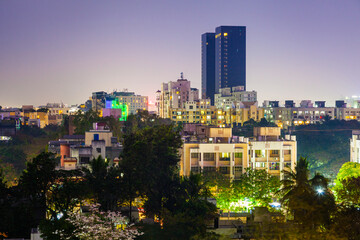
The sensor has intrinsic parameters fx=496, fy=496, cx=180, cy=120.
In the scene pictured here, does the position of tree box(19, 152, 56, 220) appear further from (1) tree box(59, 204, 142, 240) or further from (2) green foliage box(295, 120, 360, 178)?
(2) green foliage box(295, 120, 360, 178)

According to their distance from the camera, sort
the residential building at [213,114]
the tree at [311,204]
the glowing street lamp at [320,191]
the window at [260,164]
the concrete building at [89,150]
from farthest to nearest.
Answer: the residential building at [213,114] < the window at [260,164] < the concrete building at [89,150] < the glowing street lamp at [320,191] < the tree at [311,204]

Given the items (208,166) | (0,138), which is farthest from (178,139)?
(0,138)

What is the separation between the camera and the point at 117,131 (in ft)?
251

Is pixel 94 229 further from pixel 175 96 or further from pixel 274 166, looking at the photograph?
pixel 175 96

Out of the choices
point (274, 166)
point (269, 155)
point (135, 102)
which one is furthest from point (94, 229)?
point (135, 102)

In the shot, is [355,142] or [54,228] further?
[355,142]

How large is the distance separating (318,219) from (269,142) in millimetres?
28748

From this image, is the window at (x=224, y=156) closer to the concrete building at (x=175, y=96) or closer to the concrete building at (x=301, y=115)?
the concrete building at (x=301, y=115)

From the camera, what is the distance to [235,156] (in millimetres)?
48719

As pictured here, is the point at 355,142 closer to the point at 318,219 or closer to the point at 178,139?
the point at 178,139

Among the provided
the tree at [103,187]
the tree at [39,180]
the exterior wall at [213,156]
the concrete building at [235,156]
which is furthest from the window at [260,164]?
the tree at [39,180]

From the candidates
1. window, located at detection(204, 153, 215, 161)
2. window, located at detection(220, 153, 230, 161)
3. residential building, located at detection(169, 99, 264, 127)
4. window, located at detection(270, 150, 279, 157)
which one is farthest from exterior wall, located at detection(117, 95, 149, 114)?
window, located at detection(220, 153, 230, 161)

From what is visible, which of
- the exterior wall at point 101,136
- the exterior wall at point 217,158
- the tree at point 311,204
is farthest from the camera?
the exterior wall at point 101,136

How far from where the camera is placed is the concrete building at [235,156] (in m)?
48.4
